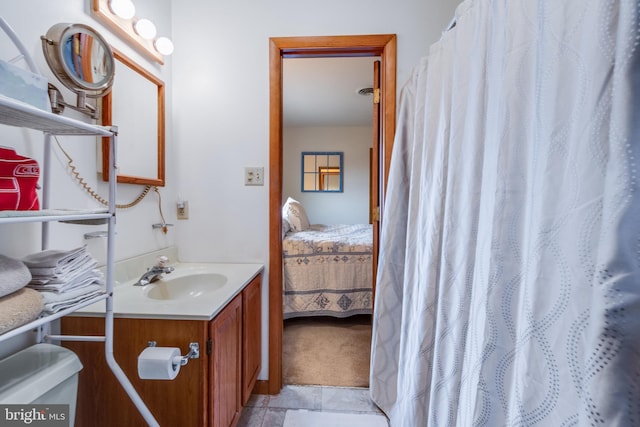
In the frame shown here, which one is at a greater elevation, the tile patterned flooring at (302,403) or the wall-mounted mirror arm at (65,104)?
the wall-mounted mirror arm at (65,104)

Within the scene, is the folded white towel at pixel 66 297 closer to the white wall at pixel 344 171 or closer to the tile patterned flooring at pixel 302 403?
the tile patterned flooring at pixel 302 403

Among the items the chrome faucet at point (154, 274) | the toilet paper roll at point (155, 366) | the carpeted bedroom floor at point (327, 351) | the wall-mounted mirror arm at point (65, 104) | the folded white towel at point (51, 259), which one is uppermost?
the wall-mounted mirror arm at point (65, 104)

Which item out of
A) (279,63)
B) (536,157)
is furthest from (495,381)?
(279,63)

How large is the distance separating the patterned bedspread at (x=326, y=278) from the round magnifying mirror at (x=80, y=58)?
176cm

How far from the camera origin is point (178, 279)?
140cm

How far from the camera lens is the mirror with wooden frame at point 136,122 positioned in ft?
4.01

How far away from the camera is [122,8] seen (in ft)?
3.95

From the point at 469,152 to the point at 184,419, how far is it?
125 centimetres

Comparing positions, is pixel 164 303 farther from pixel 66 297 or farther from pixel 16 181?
pixel 16 181

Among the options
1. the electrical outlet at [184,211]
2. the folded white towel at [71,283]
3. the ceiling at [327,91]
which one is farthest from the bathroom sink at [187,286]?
the ceiling at [327,91]

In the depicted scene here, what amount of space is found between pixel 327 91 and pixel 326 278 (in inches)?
90.6

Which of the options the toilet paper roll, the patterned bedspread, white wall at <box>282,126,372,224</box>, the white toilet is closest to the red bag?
the white toilet

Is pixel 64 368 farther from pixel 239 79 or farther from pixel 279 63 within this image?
pixel 279 63

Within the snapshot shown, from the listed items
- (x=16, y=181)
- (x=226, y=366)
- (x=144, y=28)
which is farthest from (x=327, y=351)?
(x=144, y=28)
